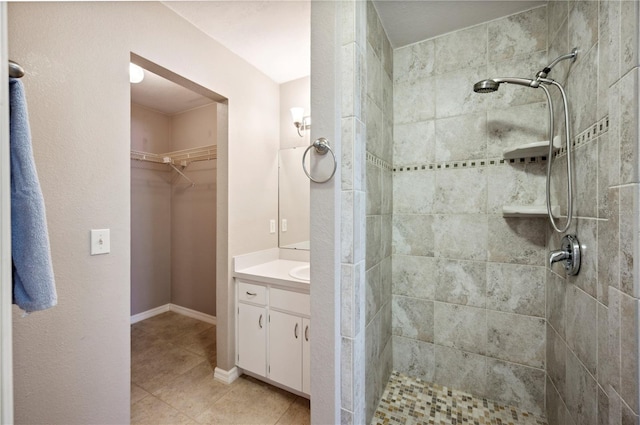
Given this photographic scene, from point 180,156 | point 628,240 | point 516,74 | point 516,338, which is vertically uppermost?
point 516,74

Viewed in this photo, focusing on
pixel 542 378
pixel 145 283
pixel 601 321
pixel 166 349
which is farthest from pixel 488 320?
pixel 145 283

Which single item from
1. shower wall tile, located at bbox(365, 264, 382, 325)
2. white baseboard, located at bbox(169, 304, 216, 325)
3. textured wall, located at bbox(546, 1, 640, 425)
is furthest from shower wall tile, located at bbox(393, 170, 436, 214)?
white baseboard, located at bbox(169, 304, 216, 325)

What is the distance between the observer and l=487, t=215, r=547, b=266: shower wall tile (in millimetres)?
1463

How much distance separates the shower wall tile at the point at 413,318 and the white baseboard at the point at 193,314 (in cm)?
228

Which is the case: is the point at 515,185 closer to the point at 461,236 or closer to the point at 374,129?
the point at 461,236

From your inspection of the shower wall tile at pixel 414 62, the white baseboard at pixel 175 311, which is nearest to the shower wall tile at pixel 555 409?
the shower wall tile at pixel 414 62

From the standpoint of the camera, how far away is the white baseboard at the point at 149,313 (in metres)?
3.06

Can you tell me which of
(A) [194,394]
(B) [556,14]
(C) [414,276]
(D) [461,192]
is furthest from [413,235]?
(A) [194,394]

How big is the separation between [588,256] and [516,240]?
54cm

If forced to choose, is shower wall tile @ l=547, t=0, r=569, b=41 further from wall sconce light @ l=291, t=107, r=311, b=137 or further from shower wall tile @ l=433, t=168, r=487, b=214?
wall sconce light @ l=291, t=107, r=311, b=137

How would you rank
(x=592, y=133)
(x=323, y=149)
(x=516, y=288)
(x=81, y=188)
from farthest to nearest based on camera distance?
1. (x=516, y=288)
2. (x=81, y=188)
3. (x=323, y=149)
4. (x=592, y=133)

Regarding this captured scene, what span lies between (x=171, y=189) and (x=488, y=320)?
3660mm

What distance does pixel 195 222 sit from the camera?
3234 millimetres

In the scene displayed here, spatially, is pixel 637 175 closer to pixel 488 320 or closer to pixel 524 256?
pixel 524 256
